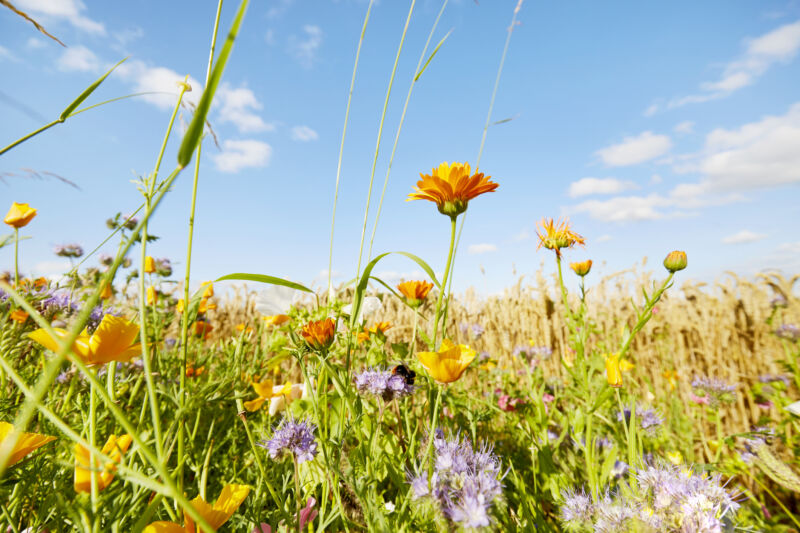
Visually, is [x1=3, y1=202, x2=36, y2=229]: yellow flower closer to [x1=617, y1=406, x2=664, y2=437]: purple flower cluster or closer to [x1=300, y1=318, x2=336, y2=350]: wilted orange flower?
[x1=300, y1=318, x2=336, y2=350]: wilted orange flower

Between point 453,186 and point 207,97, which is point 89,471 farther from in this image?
point 453,186

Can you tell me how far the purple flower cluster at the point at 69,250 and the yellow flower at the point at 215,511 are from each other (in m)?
3.25

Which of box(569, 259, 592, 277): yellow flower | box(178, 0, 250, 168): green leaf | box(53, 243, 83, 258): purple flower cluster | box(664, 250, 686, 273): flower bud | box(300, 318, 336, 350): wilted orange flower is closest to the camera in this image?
box(178, 0, 250, 168): green leaf

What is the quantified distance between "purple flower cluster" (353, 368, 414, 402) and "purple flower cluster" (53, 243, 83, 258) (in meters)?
3.09

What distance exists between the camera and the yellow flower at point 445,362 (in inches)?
32.7

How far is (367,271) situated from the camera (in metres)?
0.94

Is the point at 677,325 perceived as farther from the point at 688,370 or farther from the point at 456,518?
the point at 456,518

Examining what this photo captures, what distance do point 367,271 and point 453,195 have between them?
0.31m

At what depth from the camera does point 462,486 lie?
0.72 meters

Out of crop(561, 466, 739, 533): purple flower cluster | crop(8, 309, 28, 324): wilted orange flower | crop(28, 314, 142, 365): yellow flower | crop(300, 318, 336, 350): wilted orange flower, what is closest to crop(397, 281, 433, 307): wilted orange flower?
crop(300, 318, 336, 350): wilted orange flower

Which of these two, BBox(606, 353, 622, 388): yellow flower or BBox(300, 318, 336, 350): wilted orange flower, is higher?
BBox(300, 318, 336, 350): wilted orange flower

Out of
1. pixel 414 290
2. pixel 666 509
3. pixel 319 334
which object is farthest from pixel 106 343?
pixel 666 509

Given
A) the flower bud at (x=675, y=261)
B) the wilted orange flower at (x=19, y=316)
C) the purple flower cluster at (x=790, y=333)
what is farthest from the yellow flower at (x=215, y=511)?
the purple flower cluster at (x=790, y=333)

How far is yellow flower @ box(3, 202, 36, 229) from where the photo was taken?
4.74 ft
